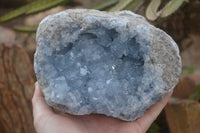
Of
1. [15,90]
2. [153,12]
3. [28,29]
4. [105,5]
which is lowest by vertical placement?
[15,90]

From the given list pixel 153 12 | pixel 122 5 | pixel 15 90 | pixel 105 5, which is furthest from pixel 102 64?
pixel 105 5

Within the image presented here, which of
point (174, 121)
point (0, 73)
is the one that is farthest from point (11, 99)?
point (174, 121)

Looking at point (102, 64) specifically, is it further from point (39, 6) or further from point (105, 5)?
point (39, 6)

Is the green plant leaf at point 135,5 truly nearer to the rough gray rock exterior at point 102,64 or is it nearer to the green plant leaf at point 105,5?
the green plant leaf at point 105,5

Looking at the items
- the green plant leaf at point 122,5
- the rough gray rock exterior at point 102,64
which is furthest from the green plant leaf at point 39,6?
the rough gray rock exterior at point 102,64

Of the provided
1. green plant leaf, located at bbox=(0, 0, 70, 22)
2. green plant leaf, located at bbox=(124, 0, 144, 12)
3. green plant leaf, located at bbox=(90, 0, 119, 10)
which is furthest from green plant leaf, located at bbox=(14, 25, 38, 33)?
green plant leaf, located at bbox=(124, 0, 144, 12)

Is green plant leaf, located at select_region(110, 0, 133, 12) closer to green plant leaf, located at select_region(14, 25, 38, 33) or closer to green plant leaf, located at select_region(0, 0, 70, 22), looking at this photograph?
green plant leaf, located at select_region(0, 0, 70, 22)
